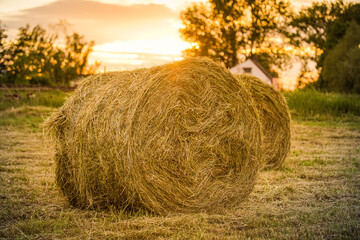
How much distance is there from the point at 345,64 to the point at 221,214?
2228 cm

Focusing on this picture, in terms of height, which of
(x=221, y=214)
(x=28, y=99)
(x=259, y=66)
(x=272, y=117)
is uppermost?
(x=259, y=66)

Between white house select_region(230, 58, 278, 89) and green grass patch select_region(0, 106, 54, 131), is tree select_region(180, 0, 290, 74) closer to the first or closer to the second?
white house select_region(230, 58, 278, 89)

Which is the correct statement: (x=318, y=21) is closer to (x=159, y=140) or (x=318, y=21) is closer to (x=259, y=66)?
(x=259, y=66)

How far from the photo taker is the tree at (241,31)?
1404 inches

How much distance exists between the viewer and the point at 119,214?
4.18 metres

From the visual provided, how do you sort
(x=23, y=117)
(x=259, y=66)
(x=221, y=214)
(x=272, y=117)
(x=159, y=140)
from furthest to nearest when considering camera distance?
1. (x=259, y=66)
2. (x=23, y=117)
3. (x=272, y=117)
4. (x=221, y=214)
5. (x=159, y=140)

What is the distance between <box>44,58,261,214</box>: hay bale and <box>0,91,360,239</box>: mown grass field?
9.3 inches

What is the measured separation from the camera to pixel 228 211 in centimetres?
457

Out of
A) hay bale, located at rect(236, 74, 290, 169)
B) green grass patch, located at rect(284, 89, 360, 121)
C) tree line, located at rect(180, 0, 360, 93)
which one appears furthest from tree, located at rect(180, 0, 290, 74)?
hay bale, located at rect(236, 74, 290, 169)

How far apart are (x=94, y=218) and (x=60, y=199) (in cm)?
90

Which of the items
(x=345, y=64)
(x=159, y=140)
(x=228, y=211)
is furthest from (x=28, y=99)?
(x=345, y=64)

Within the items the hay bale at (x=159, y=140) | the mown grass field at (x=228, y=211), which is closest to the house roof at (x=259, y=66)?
the mown grass field at (x=228, y=211)

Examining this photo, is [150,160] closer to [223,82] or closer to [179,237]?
[179,237]

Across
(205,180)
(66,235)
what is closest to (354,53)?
(205,180)
